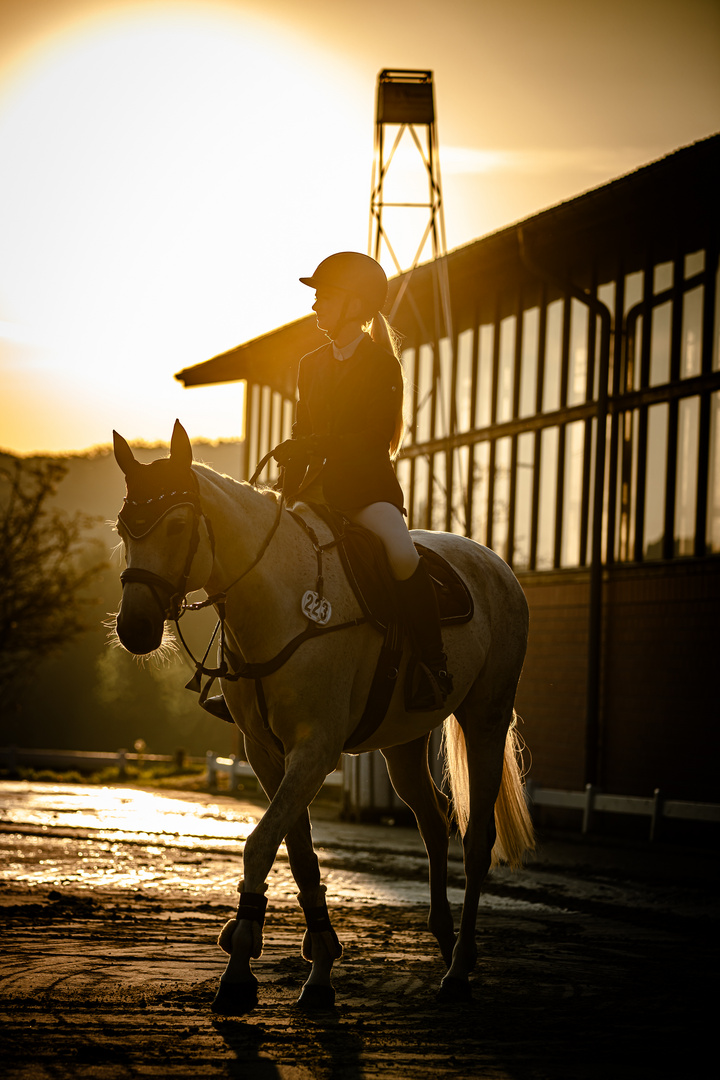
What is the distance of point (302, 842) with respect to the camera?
4988 mm

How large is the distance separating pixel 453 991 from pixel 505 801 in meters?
1.54

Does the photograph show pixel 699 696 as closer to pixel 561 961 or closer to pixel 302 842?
pixel 561 961

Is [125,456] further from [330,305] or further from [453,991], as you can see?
[453,991]

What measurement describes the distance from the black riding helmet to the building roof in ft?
29.4

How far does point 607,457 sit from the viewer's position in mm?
18578

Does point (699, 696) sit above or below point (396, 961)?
above

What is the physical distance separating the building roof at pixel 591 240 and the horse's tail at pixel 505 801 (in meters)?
8.57

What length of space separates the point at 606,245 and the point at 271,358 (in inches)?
442

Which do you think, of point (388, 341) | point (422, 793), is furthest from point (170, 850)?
point (388, 341)

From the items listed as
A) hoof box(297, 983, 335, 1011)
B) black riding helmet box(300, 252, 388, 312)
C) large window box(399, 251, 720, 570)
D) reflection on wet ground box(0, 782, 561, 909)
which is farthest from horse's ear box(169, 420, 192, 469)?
large window box(399, 251, 720, 570)

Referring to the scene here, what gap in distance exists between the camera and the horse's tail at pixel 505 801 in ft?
21.1

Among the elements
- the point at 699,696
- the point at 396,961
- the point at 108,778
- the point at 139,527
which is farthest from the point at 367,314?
the point at 108,778

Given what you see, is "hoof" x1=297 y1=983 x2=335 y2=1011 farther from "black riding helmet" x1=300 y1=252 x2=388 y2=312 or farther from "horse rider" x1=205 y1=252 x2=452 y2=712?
"black riding helmet" x1=300 y1=252 x2=388 y2=312

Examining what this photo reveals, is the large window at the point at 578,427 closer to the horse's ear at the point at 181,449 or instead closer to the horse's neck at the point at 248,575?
the horse's neck at the point at 248,575
